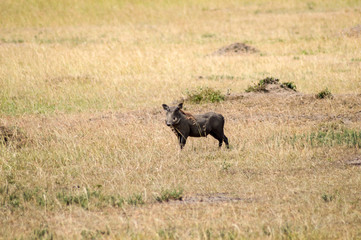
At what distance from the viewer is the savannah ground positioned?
569 cm

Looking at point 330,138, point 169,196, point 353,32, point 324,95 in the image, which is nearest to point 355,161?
point 330,138

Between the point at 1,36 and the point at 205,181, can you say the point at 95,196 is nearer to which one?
the point at 205,181

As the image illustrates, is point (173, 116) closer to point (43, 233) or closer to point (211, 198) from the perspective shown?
point (211, 198)

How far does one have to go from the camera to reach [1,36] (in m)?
25.7

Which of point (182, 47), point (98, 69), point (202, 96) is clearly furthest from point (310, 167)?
point (182, 47)

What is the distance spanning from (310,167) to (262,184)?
102 centimetres

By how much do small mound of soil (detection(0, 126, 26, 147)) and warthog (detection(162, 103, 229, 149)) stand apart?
95.0 inches

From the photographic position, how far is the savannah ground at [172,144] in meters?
5.69

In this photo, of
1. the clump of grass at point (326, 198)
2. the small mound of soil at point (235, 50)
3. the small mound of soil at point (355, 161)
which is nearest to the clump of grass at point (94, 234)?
the clump of grass at point (326, 198)

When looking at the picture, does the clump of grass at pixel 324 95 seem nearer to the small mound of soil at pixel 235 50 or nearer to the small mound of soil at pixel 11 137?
the small mound of soil at pixel 11 137

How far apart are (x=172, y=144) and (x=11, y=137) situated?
2562mm

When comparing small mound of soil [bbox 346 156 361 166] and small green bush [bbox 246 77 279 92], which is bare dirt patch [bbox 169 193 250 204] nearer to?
small mound of soil [bbox 346 156 361 166]

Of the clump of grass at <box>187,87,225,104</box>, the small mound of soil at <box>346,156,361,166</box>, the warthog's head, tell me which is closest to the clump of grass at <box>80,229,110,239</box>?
the warthog's head

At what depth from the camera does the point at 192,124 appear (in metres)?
8.50
